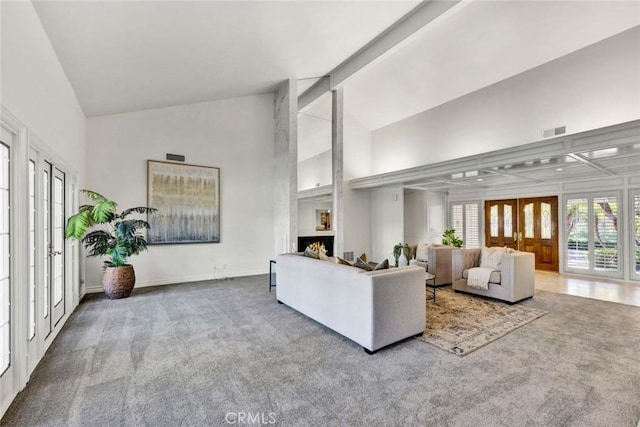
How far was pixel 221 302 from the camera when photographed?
4.54 metres

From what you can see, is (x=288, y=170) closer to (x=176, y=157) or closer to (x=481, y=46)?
(x=176, y=157)

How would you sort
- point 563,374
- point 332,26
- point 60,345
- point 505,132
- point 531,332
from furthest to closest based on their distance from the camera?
point 505,132 < point 332,26 < point 531,332 < point 60,345 < point 563,374

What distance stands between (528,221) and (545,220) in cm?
39

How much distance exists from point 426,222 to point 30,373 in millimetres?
8707

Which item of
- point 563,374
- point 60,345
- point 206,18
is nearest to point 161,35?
point 206,18

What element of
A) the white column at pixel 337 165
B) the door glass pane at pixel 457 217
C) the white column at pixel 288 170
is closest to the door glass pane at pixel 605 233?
the door glass pane at pixel 457 217

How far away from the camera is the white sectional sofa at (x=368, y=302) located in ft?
9.05

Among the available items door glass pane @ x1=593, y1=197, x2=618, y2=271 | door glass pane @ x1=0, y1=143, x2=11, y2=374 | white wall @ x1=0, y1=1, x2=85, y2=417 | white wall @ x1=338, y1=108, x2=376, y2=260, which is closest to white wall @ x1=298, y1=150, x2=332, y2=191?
white wall @ x1=338, y1=108, x2=376, y2=260

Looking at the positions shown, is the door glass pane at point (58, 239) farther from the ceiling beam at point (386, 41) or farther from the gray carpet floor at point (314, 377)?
the ceiling beam at point (386, 41)

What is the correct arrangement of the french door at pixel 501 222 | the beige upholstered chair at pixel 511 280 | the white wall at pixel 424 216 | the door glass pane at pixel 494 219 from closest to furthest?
the beige upholstered chair at pixel 511 280, the french door at pixel 501 222, the door glass pane at pixel 494 219, the white wall at pixel 424 216

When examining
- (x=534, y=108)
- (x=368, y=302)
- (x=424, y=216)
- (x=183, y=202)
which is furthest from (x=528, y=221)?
(x=183, y=202)

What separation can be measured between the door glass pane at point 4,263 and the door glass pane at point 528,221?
9.90 metres

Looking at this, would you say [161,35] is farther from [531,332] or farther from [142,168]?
[531,332]

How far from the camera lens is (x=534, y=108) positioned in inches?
233
